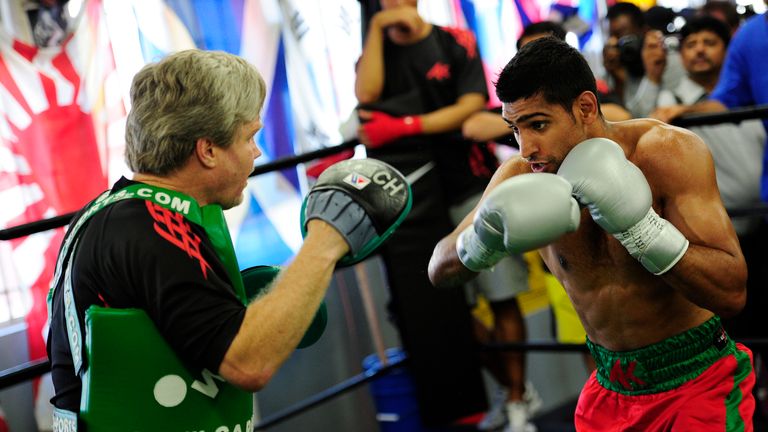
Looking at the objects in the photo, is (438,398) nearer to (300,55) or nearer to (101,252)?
(300,55)

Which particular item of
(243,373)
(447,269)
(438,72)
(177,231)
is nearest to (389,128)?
(438,72)

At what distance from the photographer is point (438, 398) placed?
3074 millimetres

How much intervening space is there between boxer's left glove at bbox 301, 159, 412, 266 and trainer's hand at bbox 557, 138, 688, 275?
0.34 meters

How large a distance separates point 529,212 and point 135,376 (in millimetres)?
662

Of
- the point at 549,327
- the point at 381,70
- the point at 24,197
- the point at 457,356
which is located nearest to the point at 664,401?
the point at 457,356

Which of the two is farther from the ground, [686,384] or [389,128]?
[389,128]

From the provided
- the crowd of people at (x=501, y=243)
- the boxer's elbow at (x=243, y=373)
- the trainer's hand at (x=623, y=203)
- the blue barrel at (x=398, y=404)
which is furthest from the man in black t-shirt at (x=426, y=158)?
the boxer's elbow at (x=243, y=373)

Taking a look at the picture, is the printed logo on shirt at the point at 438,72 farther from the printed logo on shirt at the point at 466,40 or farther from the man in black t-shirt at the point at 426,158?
the printed logo on shirt at the point at 466,40

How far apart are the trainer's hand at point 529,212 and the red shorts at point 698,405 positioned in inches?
20.7

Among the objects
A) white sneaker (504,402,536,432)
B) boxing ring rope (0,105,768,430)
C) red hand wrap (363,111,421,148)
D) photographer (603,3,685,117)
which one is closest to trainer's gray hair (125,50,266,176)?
boxing ring rope (0,105,768,430)

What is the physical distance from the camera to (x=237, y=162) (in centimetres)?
145

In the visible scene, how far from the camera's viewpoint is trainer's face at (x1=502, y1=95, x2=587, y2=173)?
67.2 inches

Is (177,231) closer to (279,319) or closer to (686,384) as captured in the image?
→ (279,319)

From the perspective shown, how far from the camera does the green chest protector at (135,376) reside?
1301 millimetres
